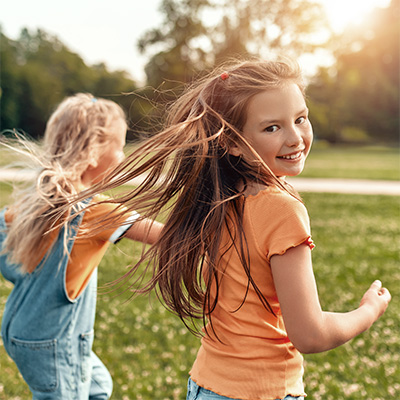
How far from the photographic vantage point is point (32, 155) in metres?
2.70

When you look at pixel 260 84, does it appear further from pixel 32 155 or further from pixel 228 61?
pixel 32 155

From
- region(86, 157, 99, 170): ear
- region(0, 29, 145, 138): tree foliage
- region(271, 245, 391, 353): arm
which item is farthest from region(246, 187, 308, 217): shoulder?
region(0, 29, 145, 138): tree foliage

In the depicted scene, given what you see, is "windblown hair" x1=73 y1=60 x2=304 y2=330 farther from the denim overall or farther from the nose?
the denim overall

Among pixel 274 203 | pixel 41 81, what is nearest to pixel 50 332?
pixel 274 203

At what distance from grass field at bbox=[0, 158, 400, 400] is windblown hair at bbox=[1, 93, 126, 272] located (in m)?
0.41

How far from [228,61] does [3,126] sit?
3735cm

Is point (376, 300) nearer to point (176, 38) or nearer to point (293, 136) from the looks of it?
point (293, 136)

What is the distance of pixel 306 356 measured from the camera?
178 inches

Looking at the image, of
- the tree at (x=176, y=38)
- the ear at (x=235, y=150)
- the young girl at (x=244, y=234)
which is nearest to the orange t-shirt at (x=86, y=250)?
the young girl at (x=244, y=234)

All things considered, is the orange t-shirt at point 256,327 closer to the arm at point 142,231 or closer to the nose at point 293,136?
the nose at point 293,136

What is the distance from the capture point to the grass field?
4.00m

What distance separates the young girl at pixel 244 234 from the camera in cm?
161

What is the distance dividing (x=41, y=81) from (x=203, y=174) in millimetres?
41636

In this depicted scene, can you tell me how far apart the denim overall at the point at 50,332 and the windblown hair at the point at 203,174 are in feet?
2.37
